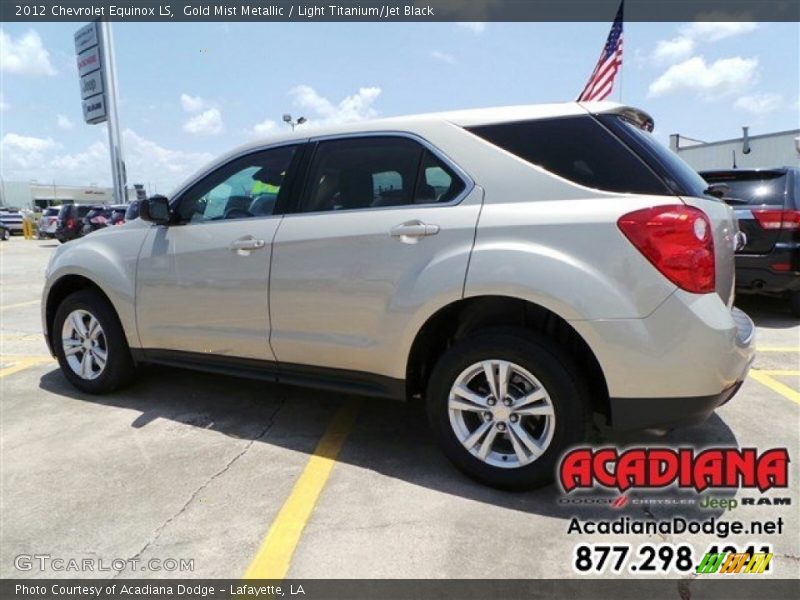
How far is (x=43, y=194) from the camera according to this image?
86.8 m

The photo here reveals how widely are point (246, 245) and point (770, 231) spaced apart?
5415 mm

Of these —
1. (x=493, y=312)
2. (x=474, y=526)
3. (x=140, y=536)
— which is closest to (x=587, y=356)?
(x=493, y=312)

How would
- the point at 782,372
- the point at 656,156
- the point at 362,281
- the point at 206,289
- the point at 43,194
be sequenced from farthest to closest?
the point at 43,194, the point at 782,372, the point at 206,289, the point at 362,281, the point at 656,156

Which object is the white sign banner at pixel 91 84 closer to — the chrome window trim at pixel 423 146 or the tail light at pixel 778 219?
the chrome window trim at pixel 423 146

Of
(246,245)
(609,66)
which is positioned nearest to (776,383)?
(246,245)

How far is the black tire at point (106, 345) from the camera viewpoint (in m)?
4.07

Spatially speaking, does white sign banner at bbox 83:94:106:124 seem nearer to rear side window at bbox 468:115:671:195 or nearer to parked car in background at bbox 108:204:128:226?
parked car in background at bbox 108:204:128:226

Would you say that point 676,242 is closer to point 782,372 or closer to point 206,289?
point 206,289

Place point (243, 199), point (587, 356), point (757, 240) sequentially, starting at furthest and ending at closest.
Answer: point (757, 240)
point (243, 199)
point (587, 356)

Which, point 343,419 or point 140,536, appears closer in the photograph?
point 140,536

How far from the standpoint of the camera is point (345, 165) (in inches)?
127
